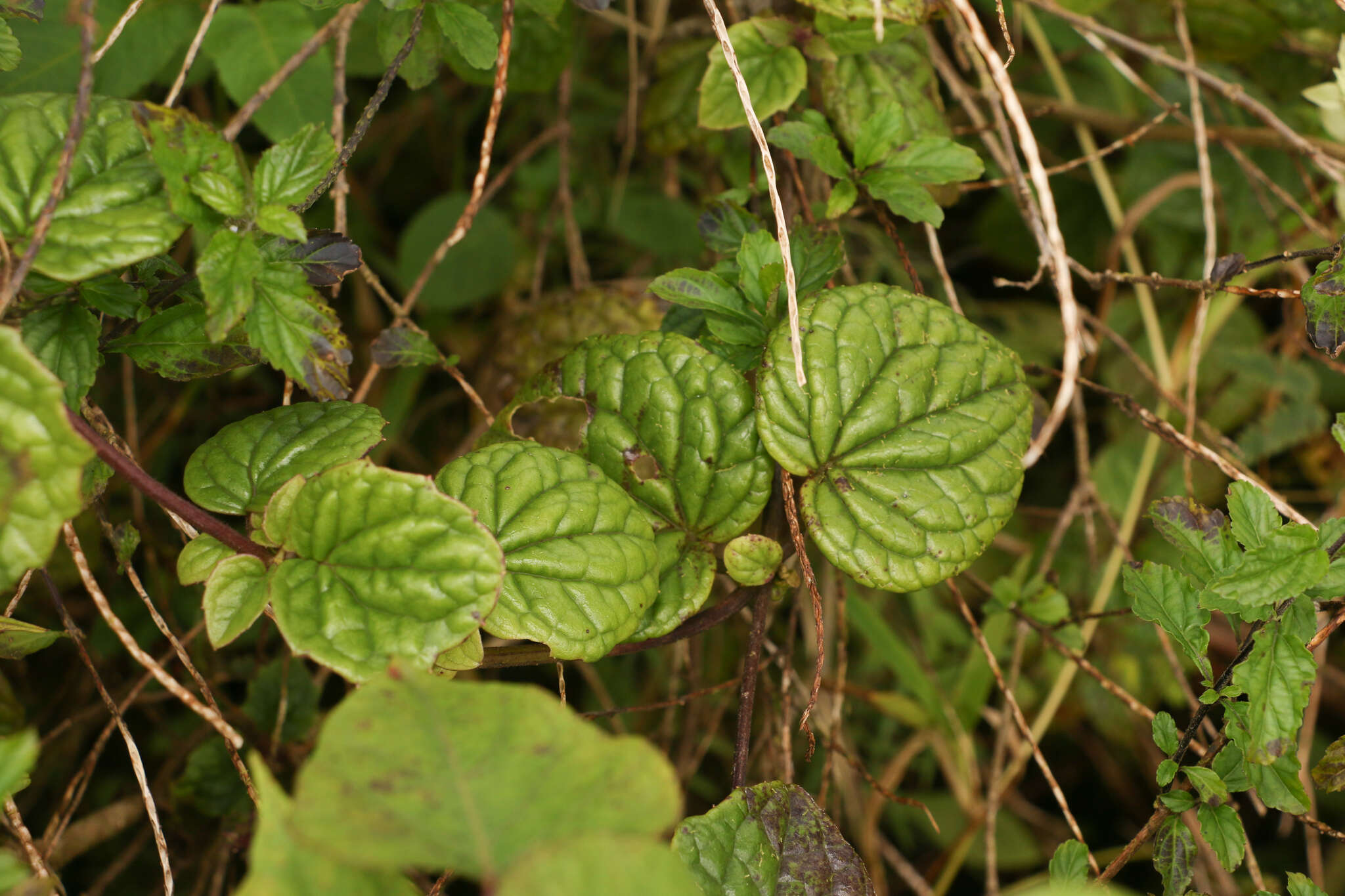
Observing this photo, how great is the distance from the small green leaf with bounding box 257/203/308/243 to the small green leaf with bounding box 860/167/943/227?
632mm

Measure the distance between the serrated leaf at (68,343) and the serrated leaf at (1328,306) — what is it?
45.9 inches

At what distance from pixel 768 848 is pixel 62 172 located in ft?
2.73

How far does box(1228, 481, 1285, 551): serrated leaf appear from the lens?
0.81 metres

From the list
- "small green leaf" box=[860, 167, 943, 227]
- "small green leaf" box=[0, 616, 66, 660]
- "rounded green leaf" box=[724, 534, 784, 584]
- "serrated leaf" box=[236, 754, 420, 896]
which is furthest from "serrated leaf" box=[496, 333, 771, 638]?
"small green leaf" box=[0, 616, 66, 660]

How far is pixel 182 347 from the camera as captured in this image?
2.81 ft

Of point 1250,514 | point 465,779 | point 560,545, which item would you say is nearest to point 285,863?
point 465,779

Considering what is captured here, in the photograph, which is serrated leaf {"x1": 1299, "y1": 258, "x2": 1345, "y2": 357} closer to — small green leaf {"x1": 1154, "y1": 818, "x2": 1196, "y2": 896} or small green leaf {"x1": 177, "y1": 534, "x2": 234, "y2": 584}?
small green leaf {"x1": 1154, "y1": 818, "x2": 1196, "y2": 896}

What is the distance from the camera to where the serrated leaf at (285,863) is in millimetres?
507

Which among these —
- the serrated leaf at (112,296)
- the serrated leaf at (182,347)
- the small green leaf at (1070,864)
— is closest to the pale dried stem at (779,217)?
the small green leaf at (1070,864)

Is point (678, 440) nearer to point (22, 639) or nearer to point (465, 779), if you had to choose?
point (465, 779)

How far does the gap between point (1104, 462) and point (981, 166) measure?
887 millimetres

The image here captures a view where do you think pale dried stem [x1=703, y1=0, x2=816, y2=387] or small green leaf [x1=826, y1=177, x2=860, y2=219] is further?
small green leaf [x1=826, y1=177, x2=860, y2=219]

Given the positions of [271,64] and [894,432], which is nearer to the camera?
[894,432]

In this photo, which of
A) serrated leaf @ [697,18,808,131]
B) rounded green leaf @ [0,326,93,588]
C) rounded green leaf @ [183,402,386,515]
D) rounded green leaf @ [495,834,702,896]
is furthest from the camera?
serrated leaf @ [697,18,808,131]
